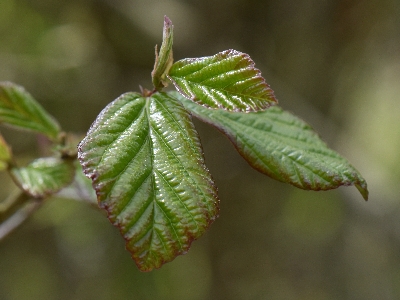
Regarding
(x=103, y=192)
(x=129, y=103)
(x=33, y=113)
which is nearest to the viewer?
(x=103, y=192)

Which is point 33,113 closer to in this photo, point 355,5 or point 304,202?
point 355,5

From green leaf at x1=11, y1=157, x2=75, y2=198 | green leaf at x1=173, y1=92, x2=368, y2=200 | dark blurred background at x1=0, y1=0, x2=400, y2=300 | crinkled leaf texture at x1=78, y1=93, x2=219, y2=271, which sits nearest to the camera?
crinkled leaf texture at x1=78, y1=93, x2=219, y2=271

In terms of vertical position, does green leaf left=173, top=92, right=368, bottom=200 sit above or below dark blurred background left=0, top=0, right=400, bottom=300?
above

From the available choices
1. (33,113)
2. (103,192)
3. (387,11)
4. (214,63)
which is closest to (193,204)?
A: (103,192)

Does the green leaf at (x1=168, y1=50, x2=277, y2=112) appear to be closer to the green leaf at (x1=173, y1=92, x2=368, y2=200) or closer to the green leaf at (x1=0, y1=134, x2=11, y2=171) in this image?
the green leaf at (x1=173, y1=92, x2=368, y2=200)

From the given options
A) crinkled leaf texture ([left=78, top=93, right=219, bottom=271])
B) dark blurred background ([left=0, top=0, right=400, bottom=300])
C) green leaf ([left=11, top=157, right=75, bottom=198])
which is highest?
crinkled leaf texture ([left=78, top=93, right=219, bottom=271])

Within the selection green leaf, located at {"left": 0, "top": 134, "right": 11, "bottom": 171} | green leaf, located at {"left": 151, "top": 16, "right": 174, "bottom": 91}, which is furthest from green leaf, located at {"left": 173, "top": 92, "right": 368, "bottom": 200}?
green leaf, located at {"left": 0, "top": 134, "right": 11, "bottom": 171}

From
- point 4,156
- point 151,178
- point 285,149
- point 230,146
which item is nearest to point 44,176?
point 4,156
